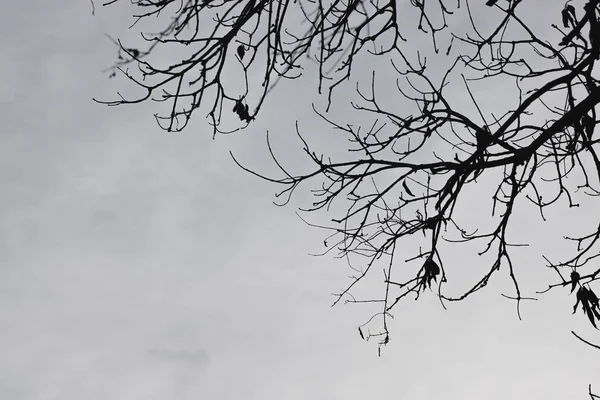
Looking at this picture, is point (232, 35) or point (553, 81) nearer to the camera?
point (232, 35)

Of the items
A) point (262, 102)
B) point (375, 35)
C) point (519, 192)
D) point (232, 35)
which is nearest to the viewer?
point (262, 102)

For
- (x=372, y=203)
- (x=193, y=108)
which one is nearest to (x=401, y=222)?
(x=372, y=203)

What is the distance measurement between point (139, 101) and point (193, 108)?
36 cm

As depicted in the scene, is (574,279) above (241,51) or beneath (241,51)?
beneath

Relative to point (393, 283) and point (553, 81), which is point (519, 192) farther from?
point (393, 283)

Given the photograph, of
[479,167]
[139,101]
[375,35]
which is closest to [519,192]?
[479,167]

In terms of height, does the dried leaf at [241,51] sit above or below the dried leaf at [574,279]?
above

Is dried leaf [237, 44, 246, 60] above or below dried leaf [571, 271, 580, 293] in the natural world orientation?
above

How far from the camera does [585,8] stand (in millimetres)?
3705

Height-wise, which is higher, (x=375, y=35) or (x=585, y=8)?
(x=375, y=35)

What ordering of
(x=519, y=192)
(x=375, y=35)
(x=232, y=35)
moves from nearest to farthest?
(x=232, y=35) < (x=375, y=35) < (x=519, y=192)

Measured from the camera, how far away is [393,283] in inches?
178

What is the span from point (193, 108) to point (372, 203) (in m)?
1.45

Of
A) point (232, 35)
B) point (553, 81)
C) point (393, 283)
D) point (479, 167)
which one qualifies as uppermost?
point (232, 35)
